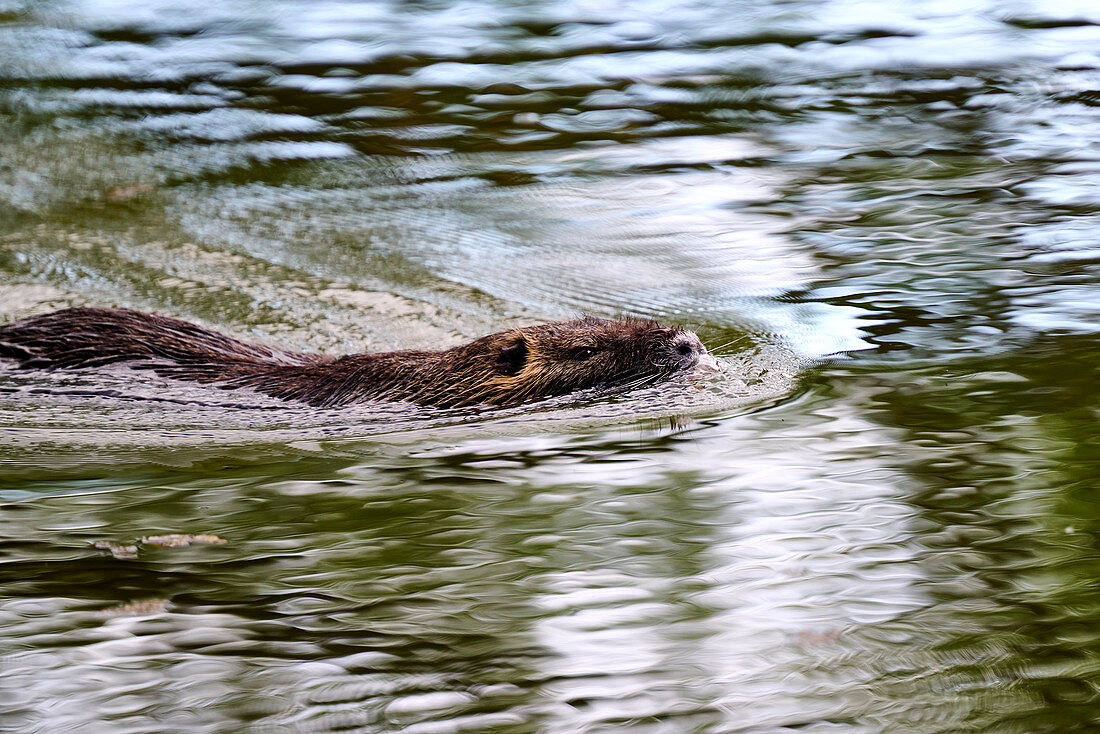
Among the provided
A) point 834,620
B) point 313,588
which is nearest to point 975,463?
point 834,620

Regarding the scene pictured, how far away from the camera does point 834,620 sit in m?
2.68

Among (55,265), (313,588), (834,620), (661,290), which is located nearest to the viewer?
(834,620)

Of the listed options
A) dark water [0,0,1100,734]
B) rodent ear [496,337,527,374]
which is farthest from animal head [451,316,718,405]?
dark water [0,0,1100,734]

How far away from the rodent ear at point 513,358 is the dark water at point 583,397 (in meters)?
0.21

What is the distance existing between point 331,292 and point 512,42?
469cm

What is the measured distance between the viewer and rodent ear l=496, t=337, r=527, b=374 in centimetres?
455

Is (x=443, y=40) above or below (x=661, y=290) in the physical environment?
above

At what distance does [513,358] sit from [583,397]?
Answer: 302 mm

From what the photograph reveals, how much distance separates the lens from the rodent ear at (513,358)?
14.9 ft

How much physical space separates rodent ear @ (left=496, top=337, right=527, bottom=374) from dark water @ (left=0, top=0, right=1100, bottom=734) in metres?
0.21

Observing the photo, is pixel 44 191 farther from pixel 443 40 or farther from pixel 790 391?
pixel 790 391

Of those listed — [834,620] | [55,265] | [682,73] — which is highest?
[682,73]

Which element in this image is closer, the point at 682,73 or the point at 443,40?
the point at 682,73

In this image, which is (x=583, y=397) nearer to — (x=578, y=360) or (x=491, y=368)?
(x=578, y=360)
